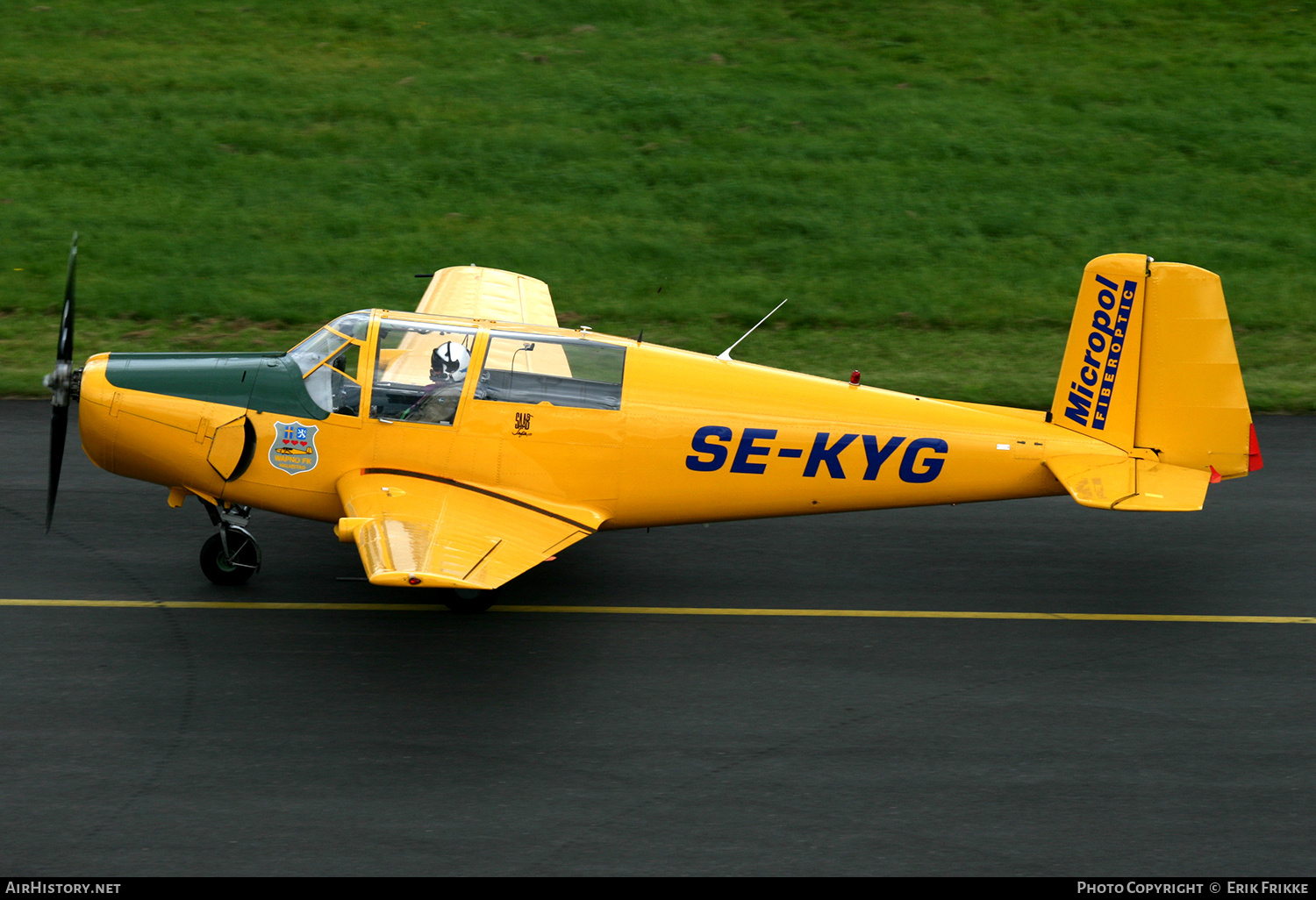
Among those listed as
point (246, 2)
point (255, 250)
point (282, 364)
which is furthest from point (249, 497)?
point (246, 2)

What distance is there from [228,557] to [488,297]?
3920 millimetres

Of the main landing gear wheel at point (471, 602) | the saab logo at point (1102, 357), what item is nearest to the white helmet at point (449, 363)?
the main landing gear wheel at point (471, 602)

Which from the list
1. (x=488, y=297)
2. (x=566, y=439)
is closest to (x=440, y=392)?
(x=566, y=439)

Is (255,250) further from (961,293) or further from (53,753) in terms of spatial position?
(53,753)

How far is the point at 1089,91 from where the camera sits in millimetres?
21844

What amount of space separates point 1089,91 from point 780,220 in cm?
711

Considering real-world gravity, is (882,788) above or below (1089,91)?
below

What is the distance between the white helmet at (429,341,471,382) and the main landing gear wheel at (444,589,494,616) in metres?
1.64

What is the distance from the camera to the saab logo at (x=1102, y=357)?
9.46 meters

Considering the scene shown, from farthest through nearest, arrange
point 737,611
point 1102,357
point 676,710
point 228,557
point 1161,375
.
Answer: point 228,557, point 737,611, point 1102,357, point 1161,375, point 676,710

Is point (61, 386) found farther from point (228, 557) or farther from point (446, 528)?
point (446, 528)

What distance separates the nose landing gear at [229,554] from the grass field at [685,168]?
561 cm

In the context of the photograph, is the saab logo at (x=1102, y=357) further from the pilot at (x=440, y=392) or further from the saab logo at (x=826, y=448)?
the pilot at (x=440, y=392)

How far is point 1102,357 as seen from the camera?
955 cm
